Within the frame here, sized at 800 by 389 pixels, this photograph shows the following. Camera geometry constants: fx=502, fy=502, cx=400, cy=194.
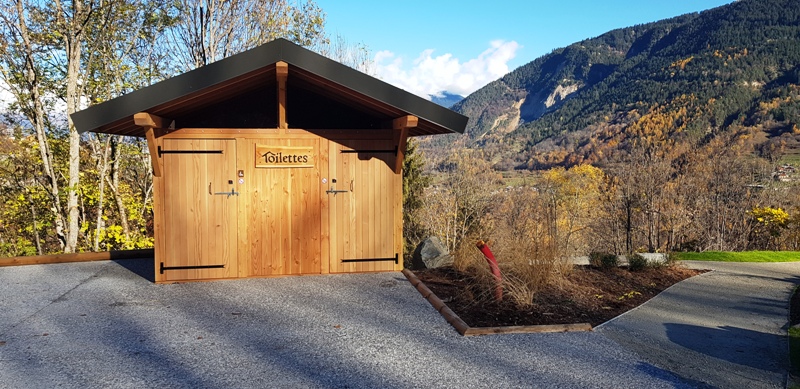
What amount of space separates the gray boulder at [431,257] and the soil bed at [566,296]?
211 mm

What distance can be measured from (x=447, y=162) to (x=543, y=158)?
3104cm

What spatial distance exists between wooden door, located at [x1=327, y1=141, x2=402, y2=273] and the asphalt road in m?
0.60

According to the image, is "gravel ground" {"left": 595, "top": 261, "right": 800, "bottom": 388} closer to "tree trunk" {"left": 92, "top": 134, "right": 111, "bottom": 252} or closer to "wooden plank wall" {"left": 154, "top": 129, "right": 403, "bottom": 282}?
"wooden plank wall" {"left": 154, "top": 129, "right": 403, "bottom": 282}

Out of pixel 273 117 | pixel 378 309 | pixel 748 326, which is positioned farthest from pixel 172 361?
pixel 748 326

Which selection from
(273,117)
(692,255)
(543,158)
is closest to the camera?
(273,117)

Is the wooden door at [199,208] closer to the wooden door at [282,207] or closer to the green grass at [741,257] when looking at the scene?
the wooden door at [282,207]

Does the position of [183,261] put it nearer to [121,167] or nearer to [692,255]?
[121,167]

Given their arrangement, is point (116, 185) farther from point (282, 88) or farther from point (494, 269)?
point (494, 269)

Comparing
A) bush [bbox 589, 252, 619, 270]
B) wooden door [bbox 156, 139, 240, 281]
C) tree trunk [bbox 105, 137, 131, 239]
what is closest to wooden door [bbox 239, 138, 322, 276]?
wooden door [bbox 156, 139, 240, 281]

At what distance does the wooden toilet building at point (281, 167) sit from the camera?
6.21 m

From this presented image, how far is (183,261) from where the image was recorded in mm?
6562

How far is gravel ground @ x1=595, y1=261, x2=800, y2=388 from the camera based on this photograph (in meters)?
3.92

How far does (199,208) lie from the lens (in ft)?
21.4

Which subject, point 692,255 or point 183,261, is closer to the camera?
point 183,261
